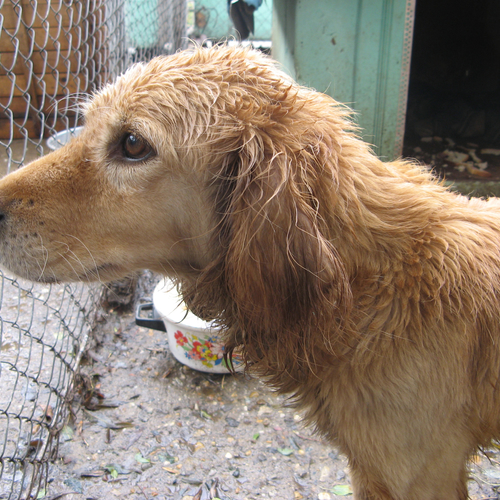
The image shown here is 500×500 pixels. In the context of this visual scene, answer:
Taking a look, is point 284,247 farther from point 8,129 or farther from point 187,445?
point 8,129

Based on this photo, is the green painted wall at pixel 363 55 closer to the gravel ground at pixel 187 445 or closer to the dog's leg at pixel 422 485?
the gravel ground at pixel 187 445

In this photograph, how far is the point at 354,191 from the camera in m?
1.64

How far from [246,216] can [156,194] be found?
369 millimetres

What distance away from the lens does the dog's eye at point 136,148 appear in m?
1.67

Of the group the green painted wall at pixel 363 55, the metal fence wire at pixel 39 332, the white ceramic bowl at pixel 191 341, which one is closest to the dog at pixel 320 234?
the metal fence wire at pixel 39 332

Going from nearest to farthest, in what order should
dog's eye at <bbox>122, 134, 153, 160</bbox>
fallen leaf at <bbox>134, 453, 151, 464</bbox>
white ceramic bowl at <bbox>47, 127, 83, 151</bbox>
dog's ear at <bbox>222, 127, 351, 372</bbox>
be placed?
dog's ear at <bbox>222, 127, 351, 372</bbox> < dog's eye at <bbox>122, 134, 153, 160</bbox> < fallen leaf at <bbox>134, 453, 151, 464</bbox> < white ceramic bowl at <bbox>47, 127, 83, 151</bbox>

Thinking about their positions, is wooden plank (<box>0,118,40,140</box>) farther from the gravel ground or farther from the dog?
the dog

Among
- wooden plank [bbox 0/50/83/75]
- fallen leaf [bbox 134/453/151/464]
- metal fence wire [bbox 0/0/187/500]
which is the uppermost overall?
wooden plank [bbox 0/50/83/75]

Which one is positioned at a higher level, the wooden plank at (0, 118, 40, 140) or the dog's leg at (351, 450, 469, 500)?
the wooden plank at (0, 118, 40, 140)

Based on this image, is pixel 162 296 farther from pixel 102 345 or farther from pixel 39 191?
pixel 39 191

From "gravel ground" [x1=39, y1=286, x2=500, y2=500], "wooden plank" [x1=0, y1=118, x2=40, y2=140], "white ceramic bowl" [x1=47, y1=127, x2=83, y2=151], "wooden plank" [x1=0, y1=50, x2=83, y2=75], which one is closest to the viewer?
"gravel ground" [x1=39, y1=286, x2=500, y2=500]

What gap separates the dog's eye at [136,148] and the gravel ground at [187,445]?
1816 mm

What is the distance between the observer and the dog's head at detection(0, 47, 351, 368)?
5.05 ft

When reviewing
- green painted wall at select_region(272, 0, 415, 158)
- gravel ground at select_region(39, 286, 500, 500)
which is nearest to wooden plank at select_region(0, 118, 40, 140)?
green painted wall at select_region(272, 0, 415, 158)
